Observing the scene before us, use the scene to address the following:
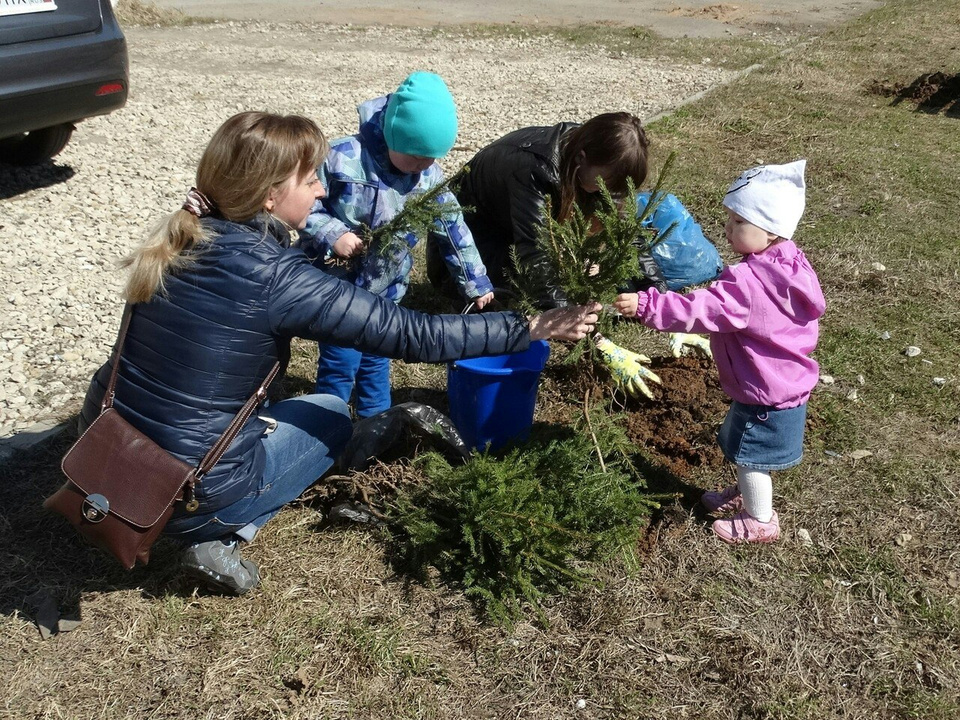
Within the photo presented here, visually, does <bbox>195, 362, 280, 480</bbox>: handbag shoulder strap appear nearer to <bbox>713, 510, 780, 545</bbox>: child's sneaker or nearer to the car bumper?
<bbox>713, 510, 780, 545</bbox>: child's sneaker

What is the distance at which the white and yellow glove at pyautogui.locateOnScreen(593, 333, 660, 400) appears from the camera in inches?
144

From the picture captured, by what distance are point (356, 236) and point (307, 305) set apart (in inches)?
32.7

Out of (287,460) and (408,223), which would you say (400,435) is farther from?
(408,223)

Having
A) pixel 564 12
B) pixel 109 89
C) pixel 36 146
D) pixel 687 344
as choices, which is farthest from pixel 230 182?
pixel 564 12

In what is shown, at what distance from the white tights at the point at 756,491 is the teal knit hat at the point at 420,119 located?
161 cm

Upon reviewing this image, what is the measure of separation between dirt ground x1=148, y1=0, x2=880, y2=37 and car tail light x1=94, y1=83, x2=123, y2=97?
6921 mm

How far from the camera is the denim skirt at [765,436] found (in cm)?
285

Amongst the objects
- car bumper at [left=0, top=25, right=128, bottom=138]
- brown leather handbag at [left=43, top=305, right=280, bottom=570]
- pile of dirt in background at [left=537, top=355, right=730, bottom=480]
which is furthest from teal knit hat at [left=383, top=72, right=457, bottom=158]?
car bumper at [left=0, top=25, right=128, bottom=138]

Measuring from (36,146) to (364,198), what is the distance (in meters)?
3.83

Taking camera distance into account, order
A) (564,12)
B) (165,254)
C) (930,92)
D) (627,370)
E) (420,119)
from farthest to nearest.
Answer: (564,12)
(930,92)
(627,370)
(420,119)
(165,254)

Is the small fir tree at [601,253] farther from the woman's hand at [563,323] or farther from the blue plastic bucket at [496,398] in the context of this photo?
the blue plastic bucket at [496,398]

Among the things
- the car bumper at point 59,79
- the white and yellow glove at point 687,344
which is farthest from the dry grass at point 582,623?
the car bumper at point 59,79

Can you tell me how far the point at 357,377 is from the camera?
3.60m

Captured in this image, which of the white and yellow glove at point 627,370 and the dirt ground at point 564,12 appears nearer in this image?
the white and yellow glove at point 627,370
